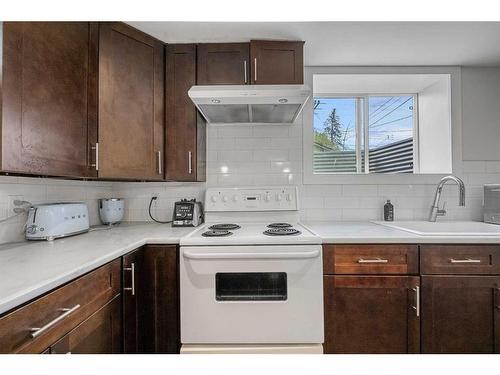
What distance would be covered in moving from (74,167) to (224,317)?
1.08 metres

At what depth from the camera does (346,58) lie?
6.12 feet

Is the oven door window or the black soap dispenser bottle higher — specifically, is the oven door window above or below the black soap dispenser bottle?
below

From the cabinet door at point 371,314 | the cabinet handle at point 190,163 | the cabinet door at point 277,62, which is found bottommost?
the cabinet door at point 371,314

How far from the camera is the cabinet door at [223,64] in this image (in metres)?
1.66

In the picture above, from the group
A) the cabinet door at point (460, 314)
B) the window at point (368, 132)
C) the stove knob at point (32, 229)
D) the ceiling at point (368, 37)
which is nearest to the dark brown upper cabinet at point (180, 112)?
the ceiling at point (368, 37)

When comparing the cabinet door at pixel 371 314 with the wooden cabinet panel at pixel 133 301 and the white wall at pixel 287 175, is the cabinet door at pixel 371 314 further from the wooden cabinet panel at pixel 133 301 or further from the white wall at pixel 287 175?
the wooden cabinet panel at pixel 133 301

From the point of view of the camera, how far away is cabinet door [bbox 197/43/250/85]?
5.46 feet

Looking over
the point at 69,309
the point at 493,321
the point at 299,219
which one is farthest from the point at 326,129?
the point at 69,309

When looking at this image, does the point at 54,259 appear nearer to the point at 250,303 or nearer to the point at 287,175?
the point at 250,303

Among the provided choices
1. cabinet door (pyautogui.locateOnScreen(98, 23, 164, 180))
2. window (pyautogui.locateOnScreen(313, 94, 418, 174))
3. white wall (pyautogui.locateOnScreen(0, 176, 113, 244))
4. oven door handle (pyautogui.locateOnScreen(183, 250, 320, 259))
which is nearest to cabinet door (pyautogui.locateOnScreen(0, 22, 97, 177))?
cabinet door (pyautogui.locateOnScreen(98, 23, 164, 180))

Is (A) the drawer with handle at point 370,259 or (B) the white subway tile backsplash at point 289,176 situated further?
(B) the white subway tile backsplash at point 289,176

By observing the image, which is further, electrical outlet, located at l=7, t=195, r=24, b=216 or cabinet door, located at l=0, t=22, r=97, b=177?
electrical outlet, located at l=7, t=195, r=24, b=216

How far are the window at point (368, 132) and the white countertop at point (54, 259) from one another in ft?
5.16

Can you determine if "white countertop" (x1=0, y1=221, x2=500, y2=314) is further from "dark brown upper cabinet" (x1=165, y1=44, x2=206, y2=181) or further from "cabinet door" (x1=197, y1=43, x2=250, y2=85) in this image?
"cabinet door" (x1=197, y1=43, x2=250, y2=85)
